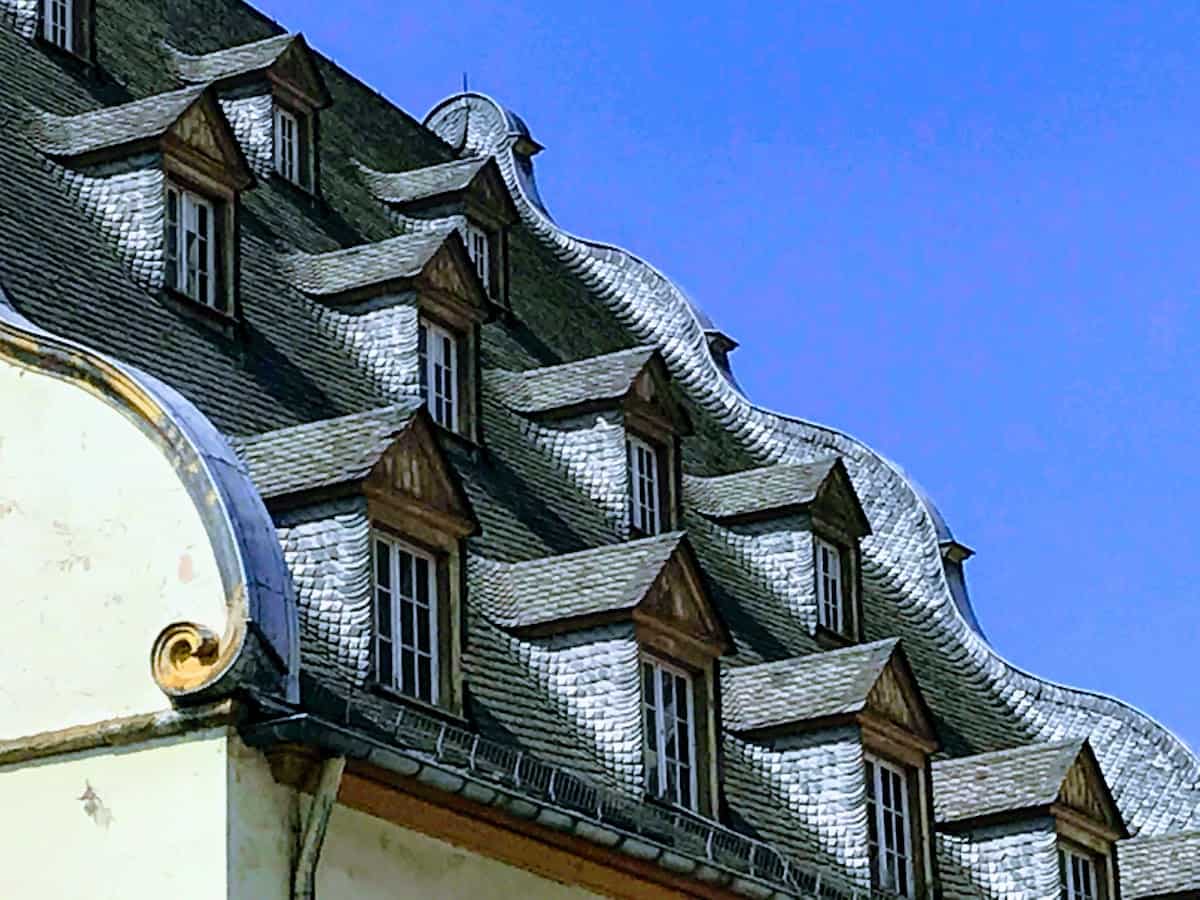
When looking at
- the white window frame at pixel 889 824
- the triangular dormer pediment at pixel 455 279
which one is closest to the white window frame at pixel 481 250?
the triangular dormer pediment at pixel 455 279

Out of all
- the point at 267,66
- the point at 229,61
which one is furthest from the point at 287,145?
the point at 229,61

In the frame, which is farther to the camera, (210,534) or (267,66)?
(267,66)

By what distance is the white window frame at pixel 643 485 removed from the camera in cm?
3000

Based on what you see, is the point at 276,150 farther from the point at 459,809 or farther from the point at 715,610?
the point at 459,809

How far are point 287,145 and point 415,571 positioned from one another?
884cm

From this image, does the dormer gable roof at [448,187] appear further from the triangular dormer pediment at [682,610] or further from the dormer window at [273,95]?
the triangular dormer pediment at [682,610]

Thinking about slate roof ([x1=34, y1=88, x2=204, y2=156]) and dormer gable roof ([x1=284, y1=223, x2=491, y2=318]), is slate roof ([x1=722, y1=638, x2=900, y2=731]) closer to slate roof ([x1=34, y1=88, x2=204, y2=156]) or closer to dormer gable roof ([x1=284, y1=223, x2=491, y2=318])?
dormer gable roof ([x1=284, y1=223, x2=491, y2=318])

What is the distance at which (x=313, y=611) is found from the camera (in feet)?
73.6

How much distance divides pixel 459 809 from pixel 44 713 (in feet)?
9.28

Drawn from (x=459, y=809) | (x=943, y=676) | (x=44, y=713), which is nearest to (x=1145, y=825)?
(x=943, y=676)

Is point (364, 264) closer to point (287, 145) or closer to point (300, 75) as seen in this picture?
point (287, 145)

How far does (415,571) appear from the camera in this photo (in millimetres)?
23547

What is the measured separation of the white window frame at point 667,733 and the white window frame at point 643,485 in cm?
374

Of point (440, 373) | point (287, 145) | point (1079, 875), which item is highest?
point (287, 145)
